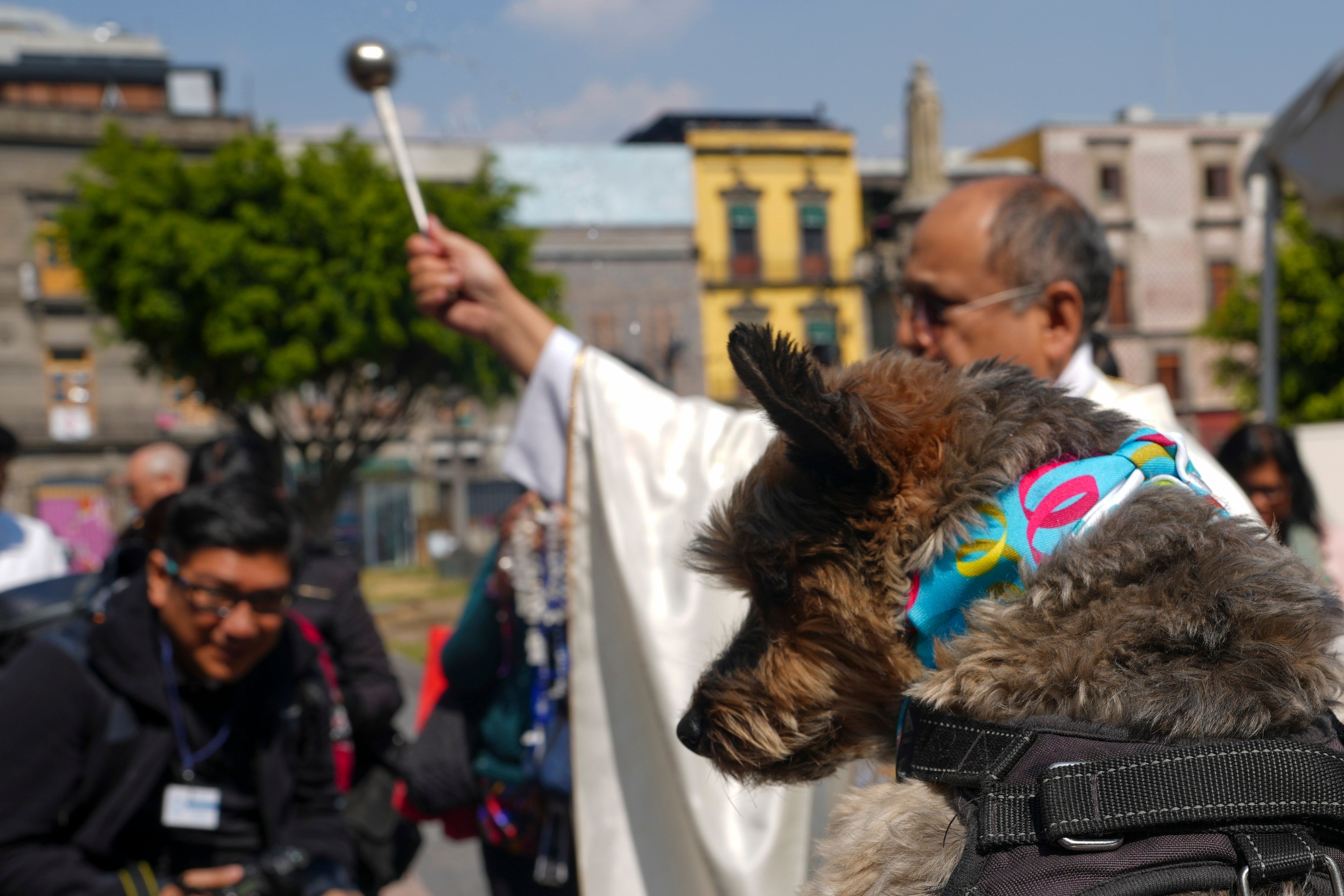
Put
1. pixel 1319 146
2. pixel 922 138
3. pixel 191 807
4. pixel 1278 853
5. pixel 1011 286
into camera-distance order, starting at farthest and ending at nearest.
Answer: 1. pixel 922 138
2. pixel 1319 146
3. pixel 191 807
4. pixel 1011 286
5. pixel 1278 853

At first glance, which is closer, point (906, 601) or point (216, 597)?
point (906, 601)

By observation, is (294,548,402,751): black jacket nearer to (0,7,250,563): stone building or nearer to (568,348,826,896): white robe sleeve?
(568,348,826,896): white robe sleeve

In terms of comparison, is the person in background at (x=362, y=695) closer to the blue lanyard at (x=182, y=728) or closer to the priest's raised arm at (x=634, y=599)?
the blue lanyard at (x=182, y=728)

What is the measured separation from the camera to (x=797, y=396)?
109 centimetres

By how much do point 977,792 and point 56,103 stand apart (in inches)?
1492

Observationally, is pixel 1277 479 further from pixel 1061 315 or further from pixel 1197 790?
pixel 1197 790

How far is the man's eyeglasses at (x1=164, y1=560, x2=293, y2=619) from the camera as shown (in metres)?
2.90

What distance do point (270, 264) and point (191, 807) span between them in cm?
2180

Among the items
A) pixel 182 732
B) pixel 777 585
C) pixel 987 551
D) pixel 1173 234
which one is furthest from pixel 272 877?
pixel 1173 234

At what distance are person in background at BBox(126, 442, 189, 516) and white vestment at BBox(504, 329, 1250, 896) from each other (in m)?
2.99

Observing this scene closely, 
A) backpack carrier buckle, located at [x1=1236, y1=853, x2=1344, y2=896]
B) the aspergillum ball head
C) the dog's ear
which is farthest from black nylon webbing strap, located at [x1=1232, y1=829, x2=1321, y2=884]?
the aspergillum ball head

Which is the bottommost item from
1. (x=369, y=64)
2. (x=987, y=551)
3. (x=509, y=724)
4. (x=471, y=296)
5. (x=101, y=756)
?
(x=509, y=724)

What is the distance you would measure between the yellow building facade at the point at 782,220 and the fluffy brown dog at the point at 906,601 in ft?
107

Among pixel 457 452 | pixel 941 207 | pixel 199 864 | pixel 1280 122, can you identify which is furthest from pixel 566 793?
pixel 457 452
